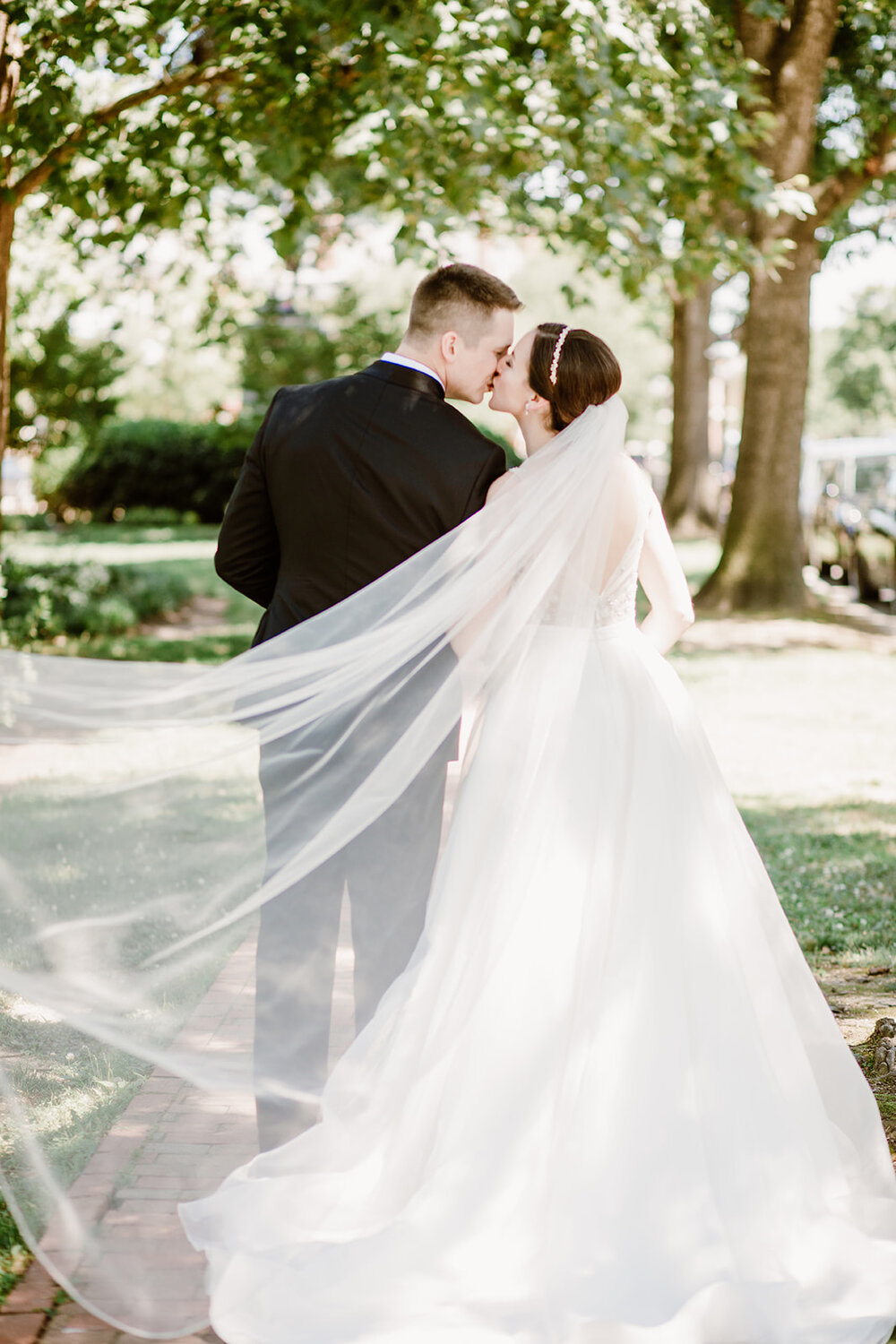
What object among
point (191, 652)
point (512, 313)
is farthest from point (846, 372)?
point (512, 313)

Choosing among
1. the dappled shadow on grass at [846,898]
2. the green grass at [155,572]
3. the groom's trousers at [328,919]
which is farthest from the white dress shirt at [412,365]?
the green grass at [155,572]

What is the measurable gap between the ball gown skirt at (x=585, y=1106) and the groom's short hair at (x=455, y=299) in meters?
0.78

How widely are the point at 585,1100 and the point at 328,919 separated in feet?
2.42

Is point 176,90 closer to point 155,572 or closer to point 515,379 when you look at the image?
point 515,379

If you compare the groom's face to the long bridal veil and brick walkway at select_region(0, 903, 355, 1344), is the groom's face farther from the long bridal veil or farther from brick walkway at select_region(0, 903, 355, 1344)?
brick walkway at select_region(0, 903, 355, 1344)

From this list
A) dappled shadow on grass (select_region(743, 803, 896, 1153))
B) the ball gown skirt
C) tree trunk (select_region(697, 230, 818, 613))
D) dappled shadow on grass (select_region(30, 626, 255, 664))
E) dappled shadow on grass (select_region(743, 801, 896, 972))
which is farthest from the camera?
tree trunk (select_region(697, 230, 818, 613))

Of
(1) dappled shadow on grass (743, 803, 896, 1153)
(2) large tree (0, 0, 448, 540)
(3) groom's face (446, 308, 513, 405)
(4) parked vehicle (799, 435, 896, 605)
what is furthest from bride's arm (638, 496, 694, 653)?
(4) parked vehicle (799, 435, 896, 605)

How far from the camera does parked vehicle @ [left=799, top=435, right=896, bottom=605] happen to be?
703 inches

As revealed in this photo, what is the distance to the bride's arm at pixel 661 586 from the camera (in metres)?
3.38

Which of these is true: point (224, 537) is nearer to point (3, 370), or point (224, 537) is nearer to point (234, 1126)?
point (234, 1126)

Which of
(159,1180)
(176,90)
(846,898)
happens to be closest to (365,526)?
(159,1180)

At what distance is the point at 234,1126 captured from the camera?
3098mm

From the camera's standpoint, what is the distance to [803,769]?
904 cm

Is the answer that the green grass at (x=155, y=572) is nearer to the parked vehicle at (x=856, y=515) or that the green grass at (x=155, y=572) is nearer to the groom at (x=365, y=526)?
the parked vehicle at (x=856, y=515)
